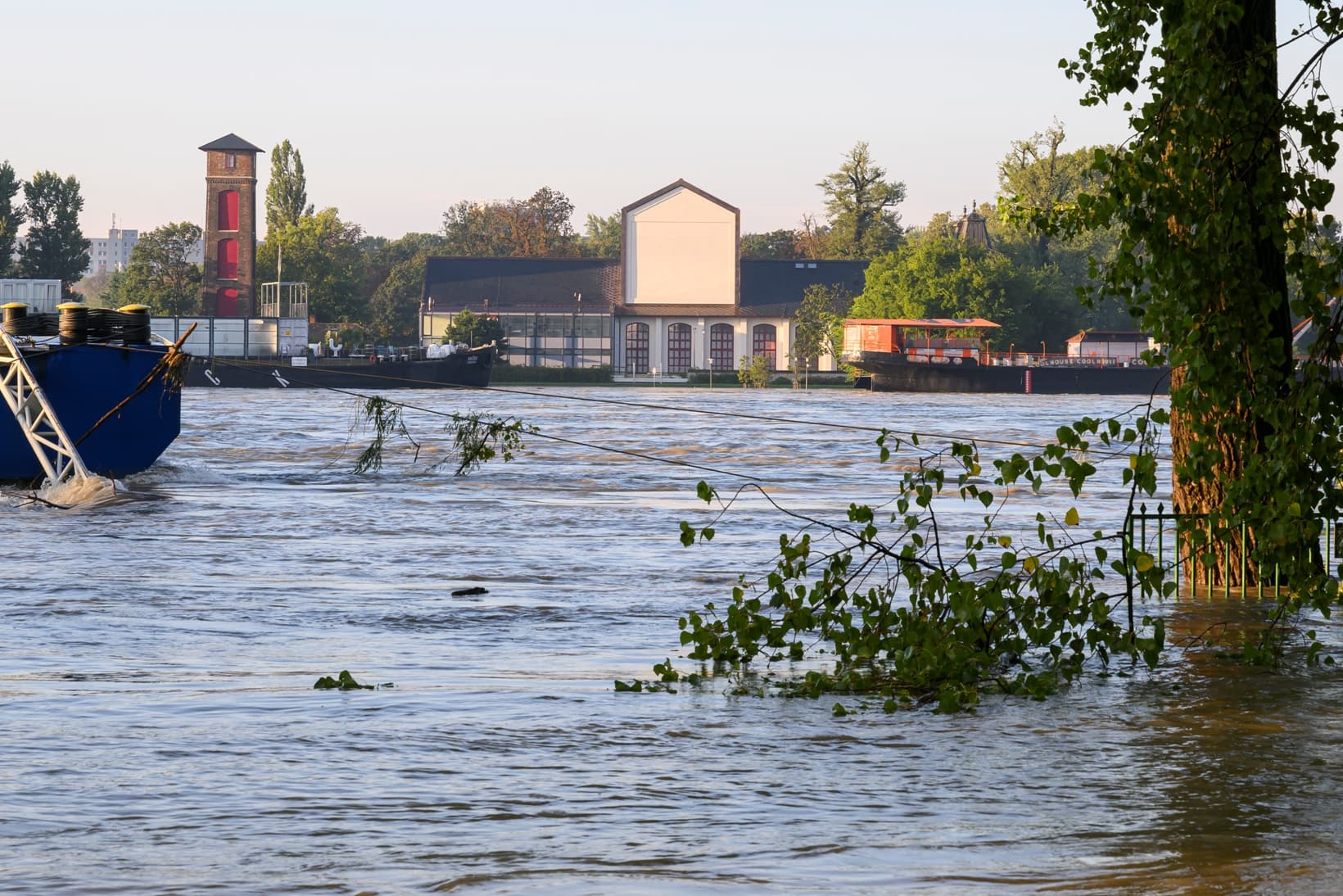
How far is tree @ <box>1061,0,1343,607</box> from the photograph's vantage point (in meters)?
9.84

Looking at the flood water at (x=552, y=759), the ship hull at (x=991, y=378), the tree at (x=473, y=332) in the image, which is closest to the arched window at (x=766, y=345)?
the ship hull at (x=991, y=378)

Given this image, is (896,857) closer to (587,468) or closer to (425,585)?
(425,585)

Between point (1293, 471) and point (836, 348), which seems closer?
point (1293, 471)

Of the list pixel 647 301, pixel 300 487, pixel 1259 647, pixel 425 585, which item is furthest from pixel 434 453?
pixel 647 301

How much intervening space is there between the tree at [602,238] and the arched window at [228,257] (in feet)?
142

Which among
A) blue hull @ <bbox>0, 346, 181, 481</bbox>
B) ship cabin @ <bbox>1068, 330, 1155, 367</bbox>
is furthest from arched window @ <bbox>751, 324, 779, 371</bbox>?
blue hull @ <bbox>0, 346, 181, 481</bbox>

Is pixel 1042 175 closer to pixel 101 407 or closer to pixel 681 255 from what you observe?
pixel 681 255

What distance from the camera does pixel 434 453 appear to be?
44.2 m

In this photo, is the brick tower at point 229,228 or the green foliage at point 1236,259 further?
the brick tower at point 229,228

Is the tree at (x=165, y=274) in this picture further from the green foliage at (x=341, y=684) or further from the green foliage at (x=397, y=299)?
the green foliage at (x=341, y=684)

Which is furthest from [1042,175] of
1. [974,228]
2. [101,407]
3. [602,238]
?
[101,407]

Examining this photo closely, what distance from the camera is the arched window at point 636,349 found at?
384 ft

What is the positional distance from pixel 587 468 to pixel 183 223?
3438 inches

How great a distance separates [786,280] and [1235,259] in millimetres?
112685
